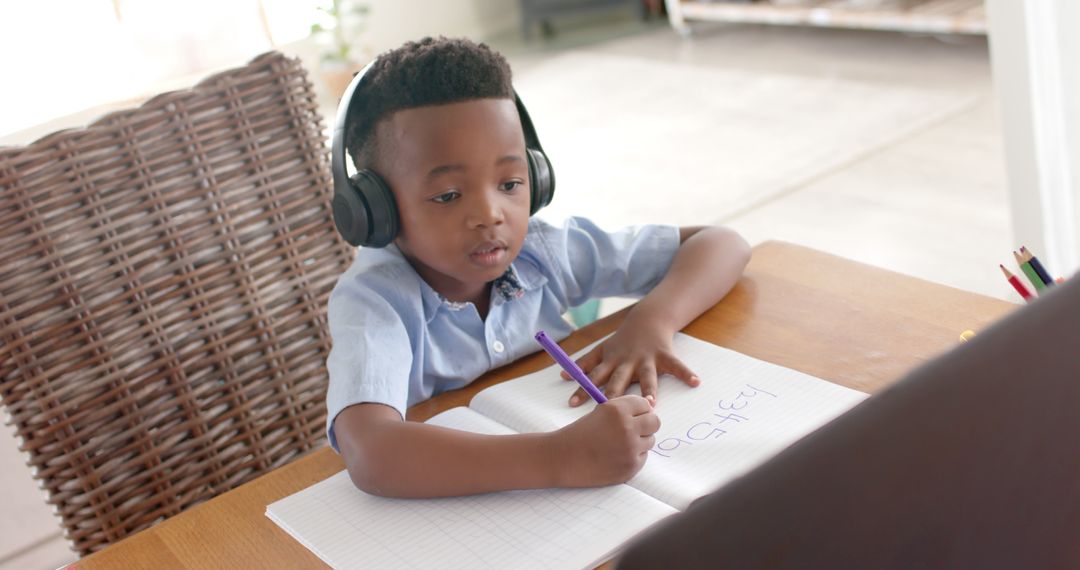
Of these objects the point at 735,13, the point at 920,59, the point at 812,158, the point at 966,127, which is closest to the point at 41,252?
the point at 812,158

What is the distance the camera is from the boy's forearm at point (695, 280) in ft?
3.28

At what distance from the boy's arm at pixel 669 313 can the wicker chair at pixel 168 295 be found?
443mm

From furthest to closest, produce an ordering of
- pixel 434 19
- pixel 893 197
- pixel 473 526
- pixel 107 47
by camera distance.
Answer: pixel 434 19, pixel 107 47, pixel 893 197, pixel 473 526

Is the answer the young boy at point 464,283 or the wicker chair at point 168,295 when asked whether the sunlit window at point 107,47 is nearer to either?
the wicker chair at point 168,295

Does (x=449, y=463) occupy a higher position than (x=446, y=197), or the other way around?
(x=446, y=197)

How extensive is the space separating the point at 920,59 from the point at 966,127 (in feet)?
2.95

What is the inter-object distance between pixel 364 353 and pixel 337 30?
4.03 m

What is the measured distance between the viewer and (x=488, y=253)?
0.99 metres

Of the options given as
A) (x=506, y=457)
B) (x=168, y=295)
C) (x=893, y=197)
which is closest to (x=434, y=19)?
(x=893, y=197)

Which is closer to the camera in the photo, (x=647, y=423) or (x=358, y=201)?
(x=647, y=423)

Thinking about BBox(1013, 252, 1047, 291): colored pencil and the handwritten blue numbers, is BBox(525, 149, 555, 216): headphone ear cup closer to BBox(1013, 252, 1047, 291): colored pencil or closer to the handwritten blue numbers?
the handwritten blue numbers

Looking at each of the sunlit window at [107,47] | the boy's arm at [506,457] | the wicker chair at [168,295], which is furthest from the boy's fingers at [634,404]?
the sunlit window at [107,47]

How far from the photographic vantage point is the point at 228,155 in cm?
123

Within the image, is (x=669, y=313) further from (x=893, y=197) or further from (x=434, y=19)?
(x=434, y=19)
